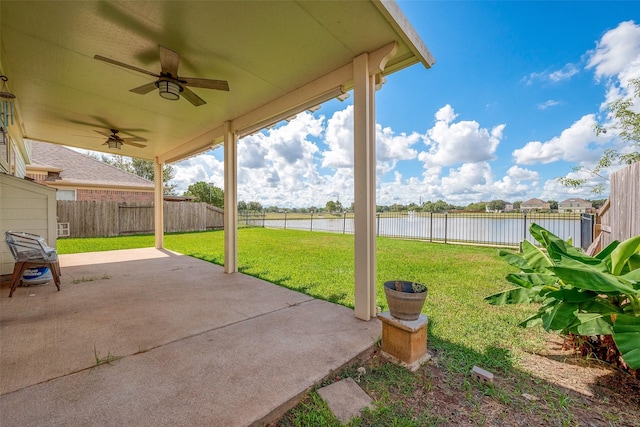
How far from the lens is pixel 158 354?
2092mm

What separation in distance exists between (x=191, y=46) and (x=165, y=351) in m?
2.89

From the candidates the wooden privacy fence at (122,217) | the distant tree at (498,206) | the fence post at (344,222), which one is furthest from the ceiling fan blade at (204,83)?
the wooden privacy fence at (122,217)

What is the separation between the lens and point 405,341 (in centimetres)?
200

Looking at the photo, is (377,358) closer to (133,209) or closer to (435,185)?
(133,209)

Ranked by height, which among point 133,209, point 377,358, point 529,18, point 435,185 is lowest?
point 377,358

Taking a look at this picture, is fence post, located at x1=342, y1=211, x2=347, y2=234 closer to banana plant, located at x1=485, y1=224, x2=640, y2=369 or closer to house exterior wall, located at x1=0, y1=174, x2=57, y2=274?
house exterior wall, located at x1=0, y1=174, x2=57, y2=274

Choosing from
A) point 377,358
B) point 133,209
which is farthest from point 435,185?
point 133,209

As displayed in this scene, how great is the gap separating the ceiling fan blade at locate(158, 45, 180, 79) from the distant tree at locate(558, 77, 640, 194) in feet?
32.0

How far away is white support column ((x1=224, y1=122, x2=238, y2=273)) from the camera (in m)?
4.82

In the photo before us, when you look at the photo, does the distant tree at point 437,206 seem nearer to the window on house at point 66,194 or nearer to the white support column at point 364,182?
the white support column at point 364,182

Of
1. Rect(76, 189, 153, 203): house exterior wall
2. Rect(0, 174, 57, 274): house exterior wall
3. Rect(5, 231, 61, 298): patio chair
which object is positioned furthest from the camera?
Rect(76, 189, 153, 203): house exterior wall

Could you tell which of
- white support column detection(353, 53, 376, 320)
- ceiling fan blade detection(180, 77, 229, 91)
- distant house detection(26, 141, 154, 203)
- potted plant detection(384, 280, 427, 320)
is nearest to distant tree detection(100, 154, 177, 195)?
distant house detection(26, 141, 154, 203)

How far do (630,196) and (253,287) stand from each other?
4827 millimetres

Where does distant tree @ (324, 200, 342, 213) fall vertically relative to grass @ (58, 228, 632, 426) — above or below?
above
